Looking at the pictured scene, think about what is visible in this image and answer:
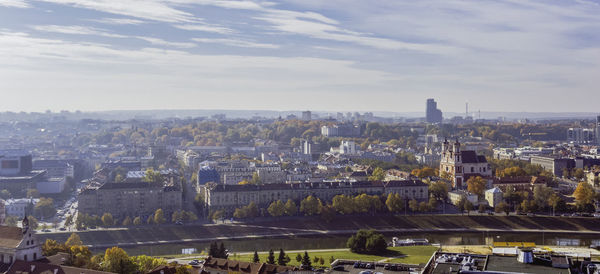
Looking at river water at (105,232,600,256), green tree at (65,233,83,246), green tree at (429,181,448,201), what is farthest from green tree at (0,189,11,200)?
green tree at (429,181,448,201)

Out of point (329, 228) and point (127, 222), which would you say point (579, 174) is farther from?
point (127, 222)

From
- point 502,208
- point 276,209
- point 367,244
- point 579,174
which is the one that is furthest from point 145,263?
point 579,174

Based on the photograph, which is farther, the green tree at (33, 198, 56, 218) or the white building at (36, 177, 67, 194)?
the white building at (36, 177, 67, 194)

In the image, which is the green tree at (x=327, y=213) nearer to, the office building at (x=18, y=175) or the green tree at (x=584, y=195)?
the green tree at (x=584, y=195)

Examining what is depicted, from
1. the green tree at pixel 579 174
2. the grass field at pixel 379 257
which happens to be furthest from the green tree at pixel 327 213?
the green tree at pixel 579 174

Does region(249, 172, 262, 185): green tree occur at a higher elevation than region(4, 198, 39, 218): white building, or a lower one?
higher

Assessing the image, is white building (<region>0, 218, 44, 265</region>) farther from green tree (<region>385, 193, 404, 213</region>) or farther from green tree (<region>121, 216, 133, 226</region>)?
green tree (<region>385, 193, 404, 213</region>)
